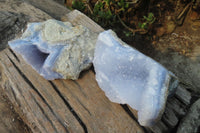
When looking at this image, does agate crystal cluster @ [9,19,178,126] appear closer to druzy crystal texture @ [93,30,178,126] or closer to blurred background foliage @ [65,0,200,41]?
druzy crystal texture @ [93,30,178,126]

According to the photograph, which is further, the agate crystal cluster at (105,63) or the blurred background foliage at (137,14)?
the blurred background foliage at (137,14)

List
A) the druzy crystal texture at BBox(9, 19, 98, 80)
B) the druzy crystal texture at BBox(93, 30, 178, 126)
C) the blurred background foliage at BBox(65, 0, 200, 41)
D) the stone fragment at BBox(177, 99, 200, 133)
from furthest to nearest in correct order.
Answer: the blurred background foliage at BBox(65, 0, 200, 41), the druzy crystal texture at BBox(9, 19, 98, 80), the stone fragment at BBox(177, 99, 200, 133), the druzy crystal texture at BBox(93, 30, 178, 126)

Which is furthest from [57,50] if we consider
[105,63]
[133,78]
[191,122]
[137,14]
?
[137,14]

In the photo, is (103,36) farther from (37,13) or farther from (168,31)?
(168,31)

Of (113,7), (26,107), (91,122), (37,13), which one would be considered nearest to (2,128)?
(26,107)

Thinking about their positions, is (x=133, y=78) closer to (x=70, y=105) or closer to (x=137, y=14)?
(x=70, y=105)

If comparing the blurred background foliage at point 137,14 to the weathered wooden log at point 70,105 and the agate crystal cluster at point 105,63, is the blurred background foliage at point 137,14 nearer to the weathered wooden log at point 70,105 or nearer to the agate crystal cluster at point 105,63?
the agate crystal cluster at point 105,63

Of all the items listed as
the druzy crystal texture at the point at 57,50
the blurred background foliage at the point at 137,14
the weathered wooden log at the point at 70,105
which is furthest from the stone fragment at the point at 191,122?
the blurred background foliage at the point at 137,14

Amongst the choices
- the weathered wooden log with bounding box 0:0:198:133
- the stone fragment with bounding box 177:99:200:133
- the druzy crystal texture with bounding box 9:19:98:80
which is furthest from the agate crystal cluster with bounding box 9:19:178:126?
the stone fragment with bounding box 177:99:200:133
